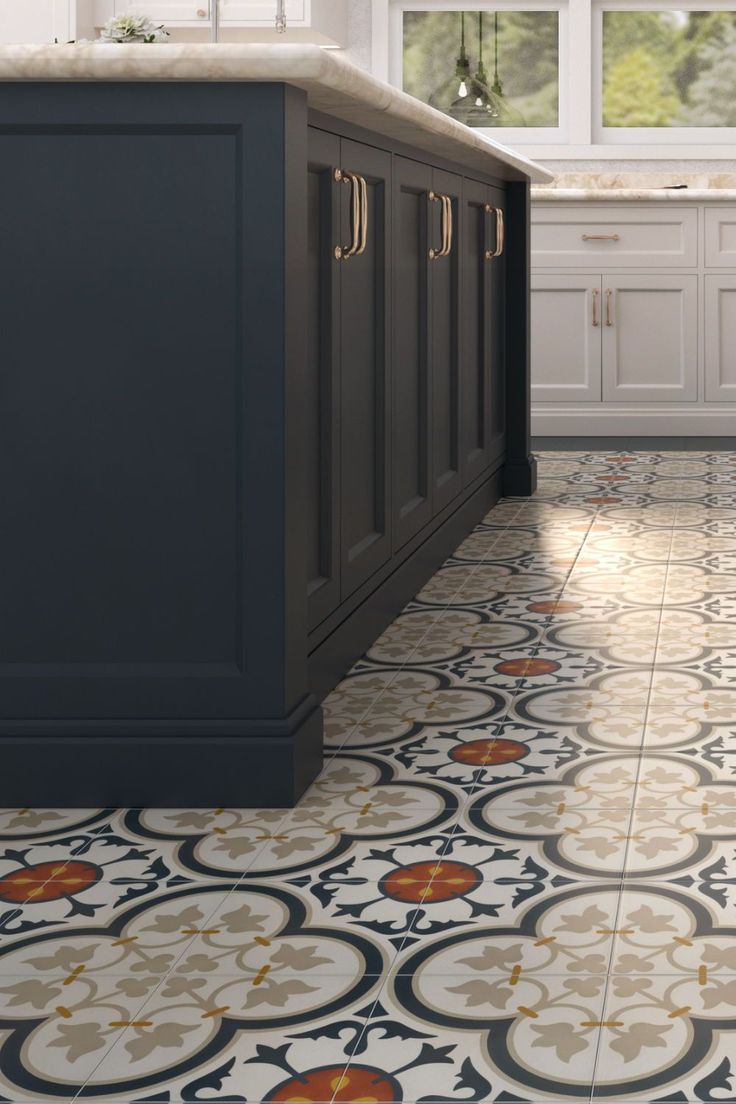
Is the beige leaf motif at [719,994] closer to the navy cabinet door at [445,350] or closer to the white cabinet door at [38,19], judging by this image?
the navy cabinet door at [445,350]

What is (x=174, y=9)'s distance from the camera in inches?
222

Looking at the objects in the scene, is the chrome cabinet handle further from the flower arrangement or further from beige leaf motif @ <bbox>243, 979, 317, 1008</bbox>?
beige leaf motif @ <bbox>243, 979, 317, 1008</bbox>

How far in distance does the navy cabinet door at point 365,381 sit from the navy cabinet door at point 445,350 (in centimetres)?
48

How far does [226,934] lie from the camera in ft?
4.86

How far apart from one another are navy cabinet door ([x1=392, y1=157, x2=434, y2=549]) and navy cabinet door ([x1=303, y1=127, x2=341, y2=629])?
464mm

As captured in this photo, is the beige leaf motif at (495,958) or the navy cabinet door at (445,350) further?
the navy cabinet door at (445,350)

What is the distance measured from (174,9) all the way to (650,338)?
7.12 feet

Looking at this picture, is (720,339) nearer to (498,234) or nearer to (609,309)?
(609,309)

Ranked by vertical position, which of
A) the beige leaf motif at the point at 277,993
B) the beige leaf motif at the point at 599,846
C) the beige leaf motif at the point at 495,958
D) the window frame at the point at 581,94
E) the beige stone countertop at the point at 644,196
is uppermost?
the window frame at the point at 581,94

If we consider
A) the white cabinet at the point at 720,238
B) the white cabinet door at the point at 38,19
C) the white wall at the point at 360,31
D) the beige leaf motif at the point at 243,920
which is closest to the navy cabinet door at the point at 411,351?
the beige leaf motif at the point at 243,920

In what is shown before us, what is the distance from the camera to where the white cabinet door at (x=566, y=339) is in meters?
5.43

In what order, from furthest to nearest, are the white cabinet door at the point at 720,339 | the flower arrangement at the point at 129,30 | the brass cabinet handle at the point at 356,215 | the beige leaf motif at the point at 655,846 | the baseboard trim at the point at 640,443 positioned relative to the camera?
the baseboard trim at the point at 640,443 → the white cabinet door at the point at 720,339 → the flower arrangement at the point at 129,30 → the brass cabinet handle at the point at 356,215 → the beige leaf motif at the point at 655,846

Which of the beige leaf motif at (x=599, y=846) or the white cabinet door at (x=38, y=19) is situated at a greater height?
the white cabinet door at (x=38, y=19)

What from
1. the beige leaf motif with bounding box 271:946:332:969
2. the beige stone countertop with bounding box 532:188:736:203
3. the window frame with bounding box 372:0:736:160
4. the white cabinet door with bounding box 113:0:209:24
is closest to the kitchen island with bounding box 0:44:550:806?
the beige leaf motif with bounding box 271:946:332:969
